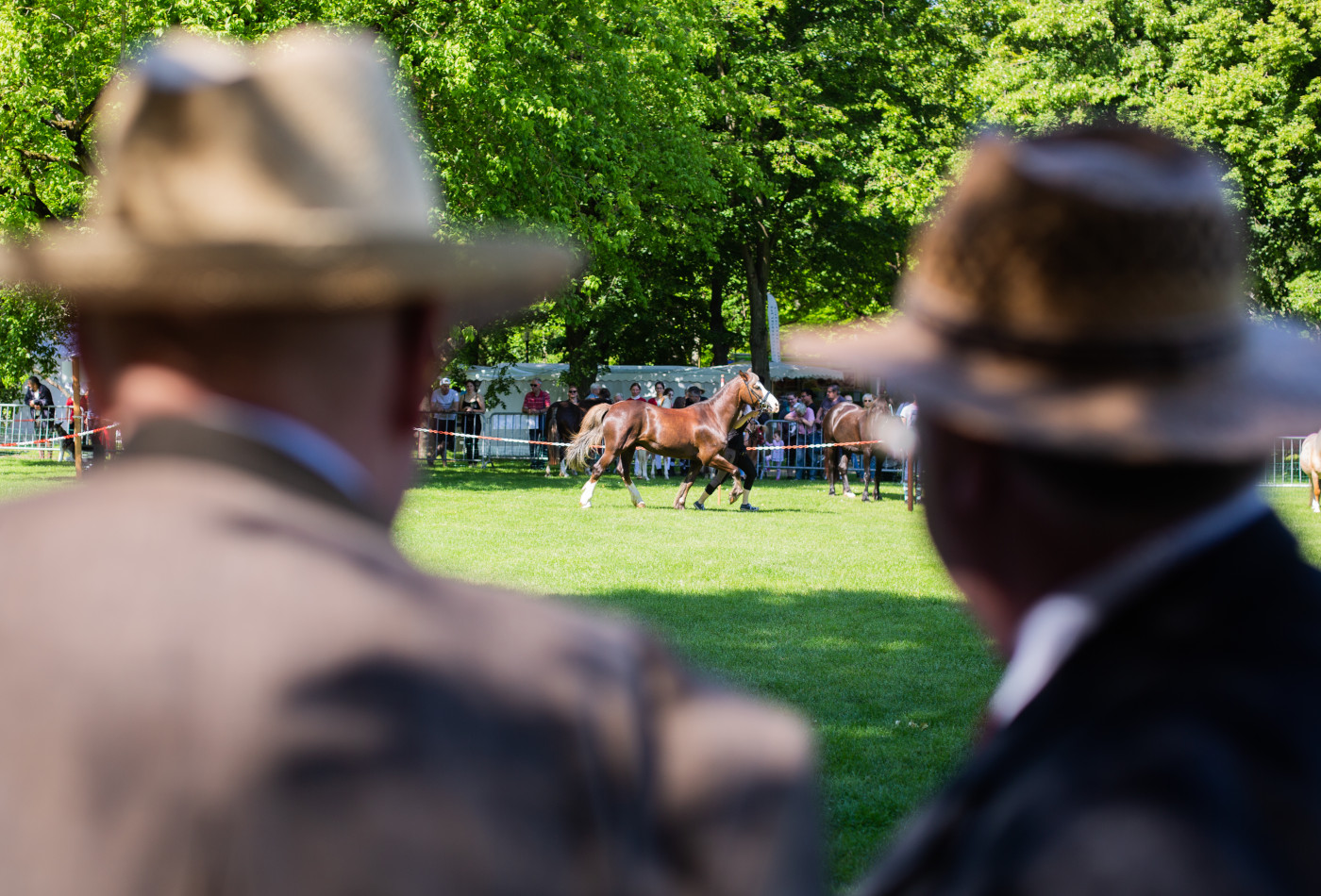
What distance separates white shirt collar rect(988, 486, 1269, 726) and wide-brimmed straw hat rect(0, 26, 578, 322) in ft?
2.28

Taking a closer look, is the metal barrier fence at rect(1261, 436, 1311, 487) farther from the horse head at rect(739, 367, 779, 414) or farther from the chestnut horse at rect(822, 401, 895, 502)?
the horse head at rect(739, 367, 779, 414)

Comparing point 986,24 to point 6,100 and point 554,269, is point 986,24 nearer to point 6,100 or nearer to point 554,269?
point 6,100

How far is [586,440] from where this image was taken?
2077 centimetres

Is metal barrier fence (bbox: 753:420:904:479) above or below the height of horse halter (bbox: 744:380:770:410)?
below

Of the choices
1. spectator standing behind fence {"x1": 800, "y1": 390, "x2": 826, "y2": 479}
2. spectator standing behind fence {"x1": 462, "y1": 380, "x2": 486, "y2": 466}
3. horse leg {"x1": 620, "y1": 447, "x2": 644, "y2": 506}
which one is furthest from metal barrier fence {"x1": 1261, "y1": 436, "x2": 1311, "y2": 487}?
spectator standing behind fence {"x1": 462, "y1": 380, "x2": 486, "y2": 466}

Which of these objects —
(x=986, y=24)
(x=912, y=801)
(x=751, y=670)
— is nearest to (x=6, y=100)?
(x=751, y=670)

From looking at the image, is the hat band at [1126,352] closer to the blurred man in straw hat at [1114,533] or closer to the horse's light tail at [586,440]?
the blurred man in straw hat at [1114,533]

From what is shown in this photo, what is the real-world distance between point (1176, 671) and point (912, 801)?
4480 millimetres

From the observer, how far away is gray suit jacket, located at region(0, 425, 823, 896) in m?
1.03

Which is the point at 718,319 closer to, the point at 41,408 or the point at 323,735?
the point at 41,408

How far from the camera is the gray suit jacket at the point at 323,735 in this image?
103cm

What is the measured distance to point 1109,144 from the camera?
1.42 metres

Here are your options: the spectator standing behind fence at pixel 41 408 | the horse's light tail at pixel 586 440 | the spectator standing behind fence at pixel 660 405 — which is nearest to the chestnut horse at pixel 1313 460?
the horse's light tail at pixel 586 440

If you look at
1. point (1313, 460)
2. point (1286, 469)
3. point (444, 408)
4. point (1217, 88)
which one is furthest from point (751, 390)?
point (1217, 88)
